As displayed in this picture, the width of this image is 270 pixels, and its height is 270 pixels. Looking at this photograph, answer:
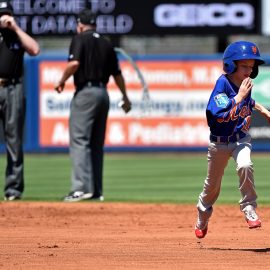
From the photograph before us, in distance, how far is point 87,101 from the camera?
11859 mm

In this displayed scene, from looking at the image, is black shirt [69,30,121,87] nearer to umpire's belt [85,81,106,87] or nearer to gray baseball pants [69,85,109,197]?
umpire's belt [85,81,106,87]

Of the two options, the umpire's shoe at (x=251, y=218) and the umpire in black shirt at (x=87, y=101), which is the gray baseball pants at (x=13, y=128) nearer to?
the umpire in black shirt at (x=87, y=101)

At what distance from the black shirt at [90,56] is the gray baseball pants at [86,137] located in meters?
0.13

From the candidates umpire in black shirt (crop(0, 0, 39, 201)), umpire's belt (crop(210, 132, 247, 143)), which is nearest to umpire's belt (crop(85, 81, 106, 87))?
umpire in black shirt (crop(0, 0, 39, 201))

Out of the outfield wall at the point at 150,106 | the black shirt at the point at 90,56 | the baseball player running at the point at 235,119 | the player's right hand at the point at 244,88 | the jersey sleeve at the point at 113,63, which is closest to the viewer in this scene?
the player's right hand at the point at 244,88

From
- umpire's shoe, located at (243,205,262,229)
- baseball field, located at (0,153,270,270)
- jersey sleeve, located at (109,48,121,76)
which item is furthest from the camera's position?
jersey sleeve, located at (109,48,121,76)

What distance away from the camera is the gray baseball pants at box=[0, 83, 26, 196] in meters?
11.8

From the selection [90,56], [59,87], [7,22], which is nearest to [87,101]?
[59,87]

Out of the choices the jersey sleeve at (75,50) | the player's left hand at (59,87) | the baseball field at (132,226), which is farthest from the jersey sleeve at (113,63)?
the baseball field at (132,226)

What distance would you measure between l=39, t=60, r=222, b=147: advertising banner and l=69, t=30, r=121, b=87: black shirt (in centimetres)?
805

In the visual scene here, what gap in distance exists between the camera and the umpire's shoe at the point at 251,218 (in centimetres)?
774

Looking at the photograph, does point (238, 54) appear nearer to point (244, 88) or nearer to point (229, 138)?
point (244, 88)

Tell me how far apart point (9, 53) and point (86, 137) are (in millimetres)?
1234

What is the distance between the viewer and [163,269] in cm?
662
